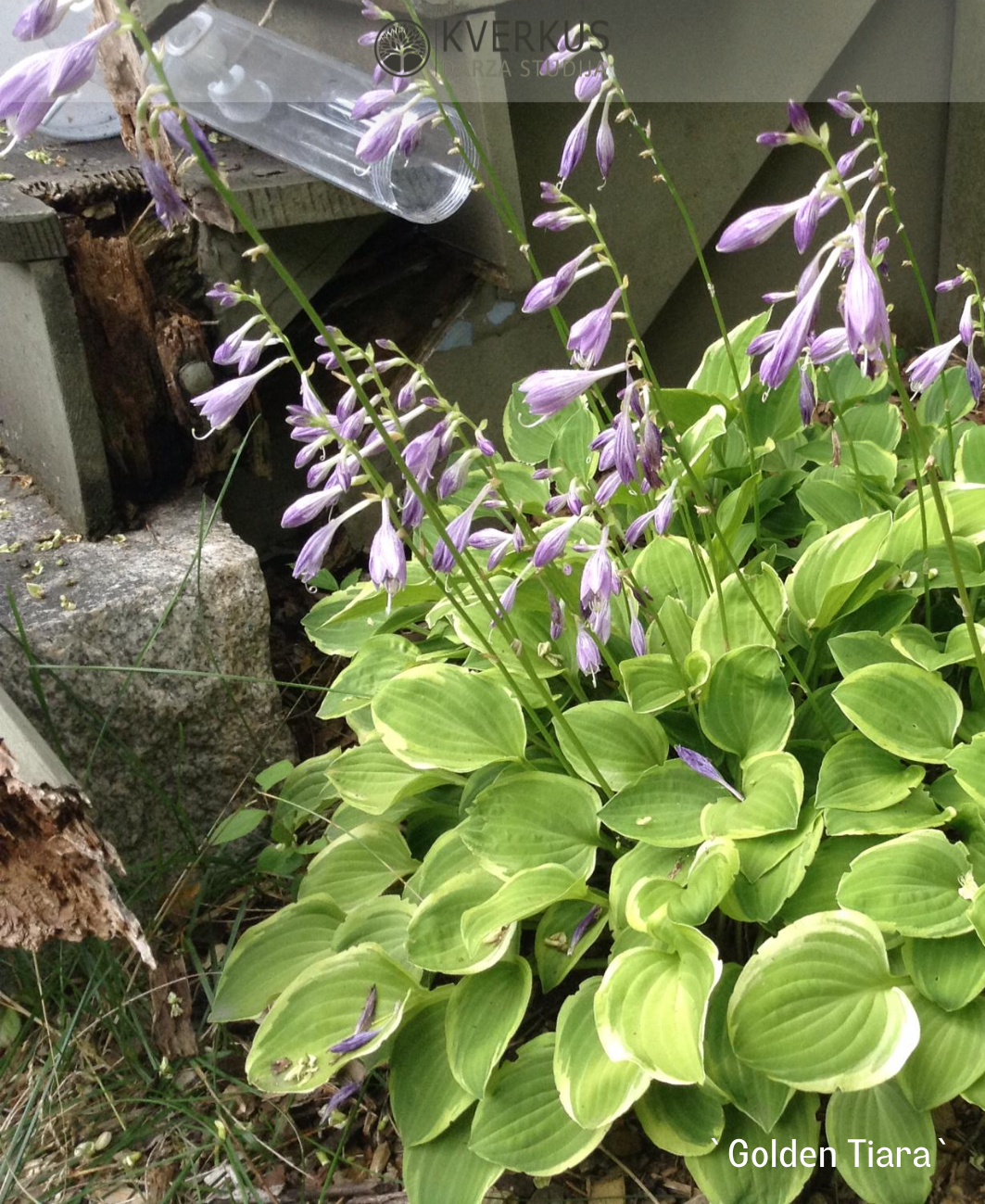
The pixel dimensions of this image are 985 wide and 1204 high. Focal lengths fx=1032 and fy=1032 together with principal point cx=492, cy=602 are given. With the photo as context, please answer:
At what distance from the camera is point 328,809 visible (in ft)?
7.71

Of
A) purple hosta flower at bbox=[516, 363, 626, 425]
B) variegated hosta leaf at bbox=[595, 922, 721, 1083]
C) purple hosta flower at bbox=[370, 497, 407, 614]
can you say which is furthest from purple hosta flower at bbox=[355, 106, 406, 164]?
variegated hosta leaf at bbox=[595, 922, 721, 1083]

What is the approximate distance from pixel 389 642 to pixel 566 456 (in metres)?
0.65

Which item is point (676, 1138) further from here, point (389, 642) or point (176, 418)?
point (176, 418)

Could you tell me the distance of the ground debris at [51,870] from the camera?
1553 millimetres

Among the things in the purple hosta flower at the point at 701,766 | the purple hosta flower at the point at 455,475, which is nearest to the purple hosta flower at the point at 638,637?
the purple hosta flower at the point at 701,766

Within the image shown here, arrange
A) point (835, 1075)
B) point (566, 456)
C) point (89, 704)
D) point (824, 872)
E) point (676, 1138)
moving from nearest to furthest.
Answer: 1. point (835, 1075)
2. point (676, 1138)
3. point (824, 872)
4. point (89, 704)
5. point (566, 456)

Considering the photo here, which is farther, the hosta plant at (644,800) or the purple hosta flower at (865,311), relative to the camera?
the hosta plant at (644,800)

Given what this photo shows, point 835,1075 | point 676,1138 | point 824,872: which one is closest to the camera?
point 835,1075

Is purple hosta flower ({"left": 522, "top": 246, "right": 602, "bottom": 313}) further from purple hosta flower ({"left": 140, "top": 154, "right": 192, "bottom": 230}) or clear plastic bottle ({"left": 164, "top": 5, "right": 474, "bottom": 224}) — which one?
clear plastic bottle ({"left": 164, "top": 5, "right": 474, "bottom": 224})

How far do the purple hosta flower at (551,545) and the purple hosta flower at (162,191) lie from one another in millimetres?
630

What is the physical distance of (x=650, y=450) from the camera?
1.47 meters

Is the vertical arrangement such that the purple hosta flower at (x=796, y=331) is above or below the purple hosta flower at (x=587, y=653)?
above

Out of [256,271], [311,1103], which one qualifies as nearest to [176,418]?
[256,271]

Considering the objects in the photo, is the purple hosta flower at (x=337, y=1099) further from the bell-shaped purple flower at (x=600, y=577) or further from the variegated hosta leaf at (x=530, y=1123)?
the bell-shaped purple flower at (x=600, y=577)
